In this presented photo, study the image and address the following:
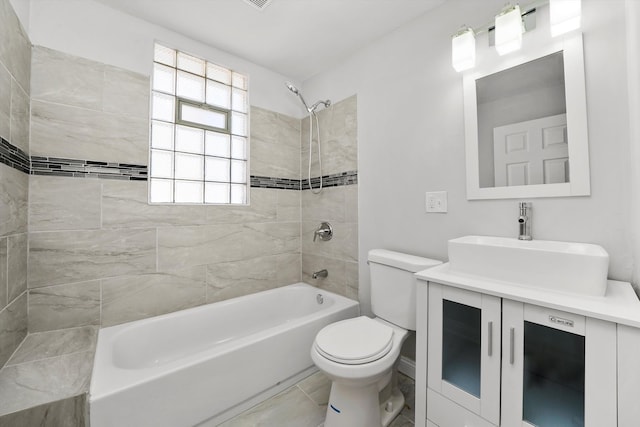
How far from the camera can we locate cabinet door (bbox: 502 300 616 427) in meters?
0.81

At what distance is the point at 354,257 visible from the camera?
2.15 metres

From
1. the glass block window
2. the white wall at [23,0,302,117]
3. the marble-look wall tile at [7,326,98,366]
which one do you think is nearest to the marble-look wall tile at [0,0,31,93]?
the white wall at [23,0,302,117]

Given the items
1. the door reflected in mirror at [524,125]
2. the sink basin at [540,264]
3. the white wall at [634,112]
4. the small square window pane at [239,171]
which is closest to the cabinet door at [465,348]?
the sink basin at [540,264]

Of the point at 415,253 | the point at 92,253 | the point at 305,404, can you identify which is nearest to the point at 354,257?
the point at 415,253

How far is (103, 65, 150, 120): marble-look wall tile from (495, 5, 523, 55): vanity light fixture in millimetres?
2146

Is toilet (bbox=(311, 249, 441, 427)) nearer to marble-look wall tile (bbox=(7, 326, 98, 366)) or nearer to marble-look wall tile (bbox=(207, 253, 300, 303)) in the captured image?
marble-look wall tile (bbox=(207, 253, 300, 303))

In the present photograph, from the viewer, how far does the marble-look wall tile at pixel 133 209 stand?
1.69 meters

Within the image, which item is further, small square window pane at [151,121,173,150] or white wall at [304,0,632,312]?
small square window pane at [151,121,173,150]

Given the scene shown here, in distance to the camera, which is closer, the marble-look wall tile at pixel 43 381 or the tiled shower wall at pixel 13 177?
the marble-look wall tile at pixel 43 381

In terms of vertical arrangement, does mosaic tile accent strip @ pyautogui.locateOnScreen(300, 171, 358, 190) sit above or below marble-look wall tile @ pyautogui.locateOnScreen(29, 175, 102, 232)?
above

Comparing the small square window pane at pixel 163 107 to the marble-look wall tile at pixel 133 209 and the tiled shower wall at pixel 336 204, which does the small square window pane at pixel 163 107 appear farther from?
the tiled shower wall at pixel 336 204

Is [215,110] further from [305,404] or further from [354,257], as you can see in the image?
[305,404]

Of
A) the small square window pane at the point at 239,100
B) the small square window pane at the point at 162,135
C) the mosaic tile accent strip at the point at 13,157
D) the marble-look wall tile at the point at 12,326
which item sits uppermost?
the small square window pane at the point at 239,100

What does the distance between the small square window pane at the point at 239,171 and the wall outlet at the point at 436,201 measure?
1.53 meters
